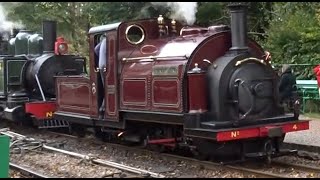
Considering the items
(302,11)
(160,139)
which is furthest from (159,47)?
(302,11)

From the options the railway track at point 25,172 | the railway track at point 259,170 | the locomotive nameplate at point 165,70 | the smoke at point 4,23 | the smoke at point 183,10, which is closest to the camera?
the railway track at point 259,170

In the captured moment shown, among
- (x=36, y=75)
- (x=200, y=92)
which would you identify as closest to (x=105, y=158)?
(x=200, y=92)

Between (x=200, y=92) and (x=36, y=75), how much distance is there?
6.28 meters

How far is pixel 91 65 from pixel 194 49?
282cm

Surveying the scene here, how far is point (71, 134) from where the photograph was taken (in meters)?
12.9

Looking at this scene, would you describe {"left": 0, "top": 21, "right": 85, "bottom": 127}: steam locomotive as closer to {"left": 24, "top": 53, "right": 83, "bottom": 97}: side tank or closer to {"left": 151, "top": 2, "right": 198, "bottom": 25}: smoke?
{"left": 24, "top": 53, "right": 83, "bottom": 97}: side tank

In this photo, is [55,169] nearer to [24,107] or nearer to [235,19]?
[235,19]

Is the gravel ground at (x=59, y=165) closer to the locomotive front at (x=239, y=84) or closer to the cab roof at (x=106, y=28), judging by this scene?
the locomotive front at (x=239, y=84)

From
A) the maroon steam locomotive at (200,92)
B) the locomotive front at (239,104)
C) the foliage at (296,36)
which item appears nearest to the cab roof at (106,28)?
the maroon steam locomotive at (200,92)

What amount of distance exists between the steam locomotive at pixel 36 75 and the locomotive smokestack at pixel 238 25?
19.6ft

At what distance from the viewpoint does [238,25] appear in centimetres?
806

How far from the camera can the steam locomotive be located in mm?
13148

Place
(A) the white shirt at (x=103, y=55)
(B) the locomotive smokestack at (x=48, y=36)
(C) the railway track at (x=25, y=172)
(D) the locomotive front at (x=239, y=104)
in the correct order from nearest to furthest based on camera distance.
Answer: (C) the railway track at (x=25, y=172), (D) the locomotive front at (x=239, y=104), (A) the white shirt at (x=103, y=55), (B) the locomotive smokestack at (x=48, y=36)

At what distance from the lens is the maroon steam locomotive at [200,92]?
25.9ft
